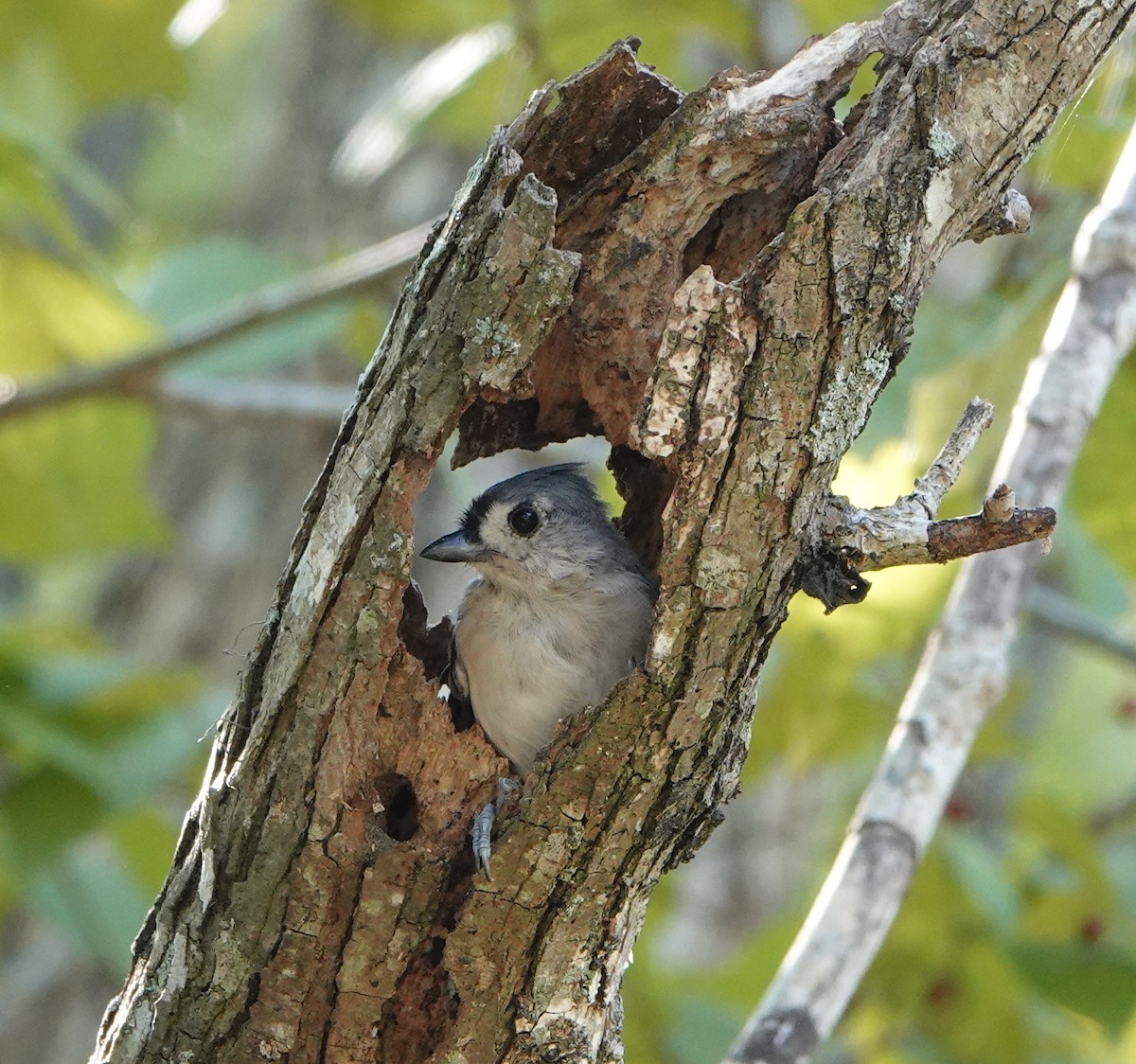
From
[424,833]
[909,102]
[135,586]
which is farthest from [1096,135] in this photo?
[135,586]

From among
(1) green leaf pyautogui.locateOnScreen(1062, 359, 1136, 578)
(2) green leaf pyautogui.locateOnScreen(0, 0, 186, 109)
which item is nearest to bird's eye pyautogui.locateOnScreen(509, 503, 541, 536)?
(1) green leaf pyautogui.locateOnScreen(1062, 359, 1136, 578)

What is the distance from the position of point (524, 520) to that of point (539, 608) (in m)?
0.21

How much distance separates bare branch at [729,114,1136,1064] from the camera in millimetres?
2682

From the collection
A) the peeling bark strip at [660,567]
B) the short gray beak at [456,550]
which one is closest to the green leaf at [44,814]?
the short gray beak at [456,550]

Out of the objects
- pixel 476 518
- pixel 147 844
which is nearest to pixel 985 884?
pixel 476 518

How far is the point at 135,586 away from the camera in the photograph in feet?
22.8

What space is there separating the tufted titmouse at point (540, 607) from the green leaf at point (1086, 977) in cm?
187

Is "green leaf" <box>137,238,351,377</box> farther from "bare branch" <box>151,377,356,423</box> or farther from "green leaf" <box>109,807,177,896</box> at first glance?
"green leaf" <box>109,807,177,896</box>

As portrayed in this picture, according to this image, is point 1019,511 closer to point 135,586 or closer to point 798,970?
point 798,970

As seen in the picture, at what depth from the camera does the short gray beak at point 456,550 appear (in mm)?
3104

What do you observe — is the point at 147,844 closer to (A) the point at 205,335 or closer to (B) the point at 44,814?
(B) the point at 44,814

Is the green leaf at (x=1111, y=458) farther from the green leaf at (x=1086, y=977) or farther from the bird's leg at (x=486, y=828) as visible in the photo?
the bird's leg at (x=486, y=828)

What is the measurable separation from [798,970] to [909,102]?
1594 millimetres

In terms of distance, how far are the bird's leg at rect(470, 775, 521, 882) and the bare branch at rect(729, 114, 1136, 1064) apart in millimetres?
826
